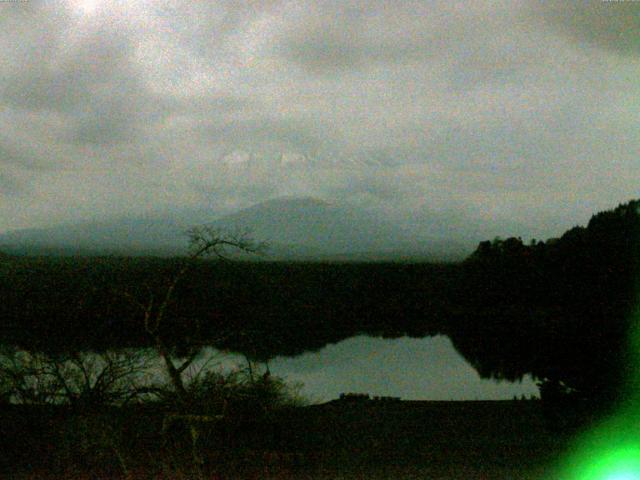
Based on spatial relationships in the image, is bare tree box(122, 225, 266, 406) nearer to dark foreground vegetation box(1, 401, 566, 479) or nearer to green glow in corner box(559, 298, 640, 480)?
dark foreground vegetation box(1, 401, 566, 479)

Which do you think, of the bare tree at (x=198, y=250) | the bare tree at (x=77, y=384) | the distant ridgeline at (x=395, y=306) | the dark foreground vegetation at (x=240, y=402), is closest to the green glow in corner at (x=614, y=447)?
the dark foreground vegetation at (x=240, y=402)

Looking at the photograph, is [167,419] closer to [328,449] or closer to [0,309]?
[328,449]

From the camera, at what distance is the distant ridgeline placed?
1072cm

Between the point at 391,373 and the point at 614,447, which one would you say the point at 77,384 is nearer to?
the point at 614,447

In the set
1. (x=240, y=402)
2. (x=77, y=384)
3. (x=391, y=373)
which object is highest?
(x=77, y=384)

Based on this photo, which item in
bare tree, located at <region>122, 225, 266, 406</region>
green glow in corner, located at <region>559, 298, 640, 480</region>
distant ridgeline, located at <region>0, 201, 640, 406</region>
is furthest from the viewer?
distant ridgeline, located at <region>0, 201, 640, 406</region>

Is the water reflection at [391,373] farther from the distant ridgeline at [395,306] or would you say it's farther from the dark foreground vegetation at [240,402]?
the dark foreground vegetation at [240,402]

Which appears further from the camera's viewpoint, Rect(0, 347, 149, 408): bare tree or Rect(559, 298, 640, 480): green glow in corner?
Rect(0, 347, 149, 408): bare tree

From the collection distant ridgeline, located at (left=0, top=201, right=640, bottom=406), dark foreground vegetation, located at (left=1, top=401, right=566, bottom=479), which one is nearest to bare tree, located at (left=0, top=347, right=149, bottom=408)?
dark foreground vegetation, located at (left=1, top=401, right=566, bottom=479)

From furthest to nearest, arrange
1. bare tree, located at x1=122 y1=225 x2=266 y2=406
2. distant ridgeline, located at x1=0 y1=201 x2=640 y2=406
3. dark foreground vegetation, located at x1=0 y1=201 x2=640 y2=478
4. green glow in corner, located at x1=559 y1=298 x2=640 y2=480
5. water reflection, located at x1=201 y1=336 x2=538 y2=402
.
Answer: water reflection, located at x1=201 y1=336 x2=538 y2=402
distant ridgeline, located at x1=0 y1=201 x2=640 y2=406
dark foreground vegetation, located at x1=0 y1=201 x2=640 y2=478
bare tree, located at x1=122 y1=225 x2=266 y2=406
green glow in corner, located at x1=559 y1=298 x2=640 y2=480

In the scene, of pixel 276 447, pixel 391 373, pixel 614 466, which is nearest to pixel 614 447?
pixel 614 466

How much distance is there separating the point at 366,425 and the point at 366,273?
48.2 metres

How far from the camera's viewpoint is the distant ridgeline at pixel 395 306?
10.7 meters

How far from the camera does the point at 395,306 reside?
46.3 meters
